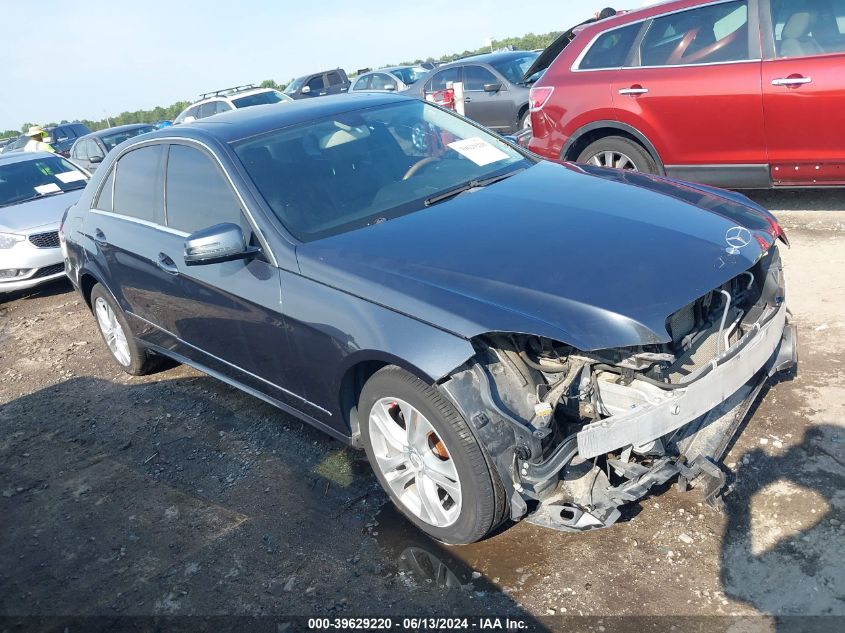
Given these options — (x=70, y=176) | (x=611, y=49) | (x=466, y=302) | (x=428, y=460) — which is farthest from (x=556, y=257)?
(x=70, y=176)

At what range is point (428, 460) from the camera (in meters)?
3.05

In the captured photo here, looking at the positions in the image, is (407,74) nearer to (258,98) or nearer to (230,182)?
(258,98)

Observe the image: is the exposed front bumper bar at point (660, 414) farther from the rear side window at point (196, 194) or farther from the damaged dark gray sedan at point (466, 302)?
the rear side window at point (196, 194)

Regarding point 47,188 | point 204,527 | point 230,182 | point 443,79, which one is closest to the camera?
point 204,527

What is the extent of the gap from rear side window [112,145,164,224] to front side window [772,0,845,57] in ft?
15.4

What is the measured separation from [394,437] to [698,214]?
1.64m

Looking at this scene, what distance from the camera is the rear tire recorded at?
5293 millimetres

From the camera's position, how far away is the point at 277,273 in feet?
11.3

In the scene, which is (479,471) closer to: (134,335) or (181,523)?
(181,523)

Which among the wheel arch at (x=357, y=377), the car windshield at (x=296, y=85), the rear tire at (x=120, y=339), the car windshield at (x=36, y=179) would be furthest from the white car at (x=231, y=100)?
the wheel arch at (x=357, y=377)

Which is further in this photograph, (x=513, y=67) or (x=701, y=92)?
(x=513, y=67)

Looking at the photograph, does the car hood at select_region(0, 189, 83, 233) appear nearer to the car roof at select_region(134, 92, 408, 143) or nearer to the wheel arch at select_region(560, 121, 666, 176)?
the car roof at select_region(134, 92, 408, 143)

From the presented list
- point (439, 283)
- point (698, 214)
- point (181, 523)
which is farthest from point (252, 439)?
point (698, 214)

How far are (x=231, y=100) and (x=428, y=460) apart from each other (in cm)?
1498
